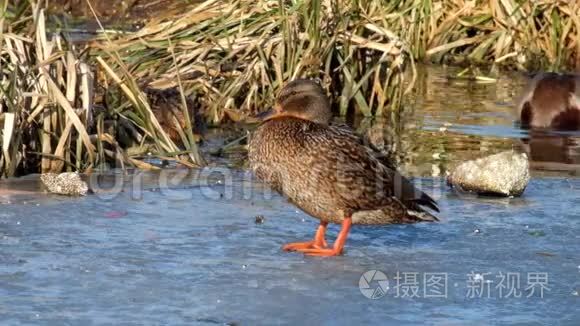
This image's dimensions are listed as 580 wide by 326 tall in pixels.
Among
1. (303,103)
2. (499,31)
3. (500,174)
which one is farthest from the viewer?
(499,31)

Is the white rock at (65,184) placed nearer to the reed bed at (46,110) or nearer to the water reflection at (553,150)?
the reed bed at (46,110)

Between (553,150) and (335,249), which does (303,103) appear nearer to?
(335,249)

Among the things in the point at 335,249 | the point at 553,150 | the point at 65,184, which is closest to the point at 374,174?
the point at 335,249

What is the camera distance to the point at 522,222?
5.60 m

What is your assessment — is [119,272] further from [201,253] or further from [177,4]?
[177,4]

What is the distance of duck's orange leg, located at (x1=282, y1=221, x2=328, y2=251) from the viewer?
5.06m

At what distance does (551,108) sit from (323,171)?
4063mm

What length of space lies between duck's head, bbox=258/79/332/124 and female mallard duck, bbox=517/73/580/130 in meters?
3.65

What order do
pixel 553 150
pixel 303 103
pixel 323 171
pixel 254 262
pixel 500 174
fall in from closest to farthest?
pixel 254 262, pixel 323 171, pixel 303 103, pixel 500 174, pixel 553 150

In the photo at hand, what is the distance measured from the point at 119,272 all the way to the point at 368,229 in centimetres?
142

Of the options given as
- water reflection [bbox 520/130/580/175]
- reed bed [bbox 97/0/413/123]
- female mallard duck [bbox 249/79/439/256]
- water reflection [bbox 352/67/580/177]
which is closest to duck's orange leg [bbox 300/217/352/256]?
female mallard duck [bbox 249/79/439/256]

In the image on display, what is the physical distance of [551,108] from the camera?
8.70 meters

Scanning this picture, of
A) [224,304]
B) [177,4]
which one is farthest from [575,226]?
[177,4]

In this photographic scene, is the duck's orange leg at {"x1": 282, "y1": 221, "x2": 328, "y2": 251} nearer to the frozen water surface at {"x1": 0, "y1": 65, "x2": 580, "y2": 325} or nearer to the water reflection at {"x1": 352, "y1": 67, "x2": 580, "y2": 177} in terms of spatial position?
the frozen water surface at {"x1": 0, "y1": 65, "x2": 580, "y2": 325}
